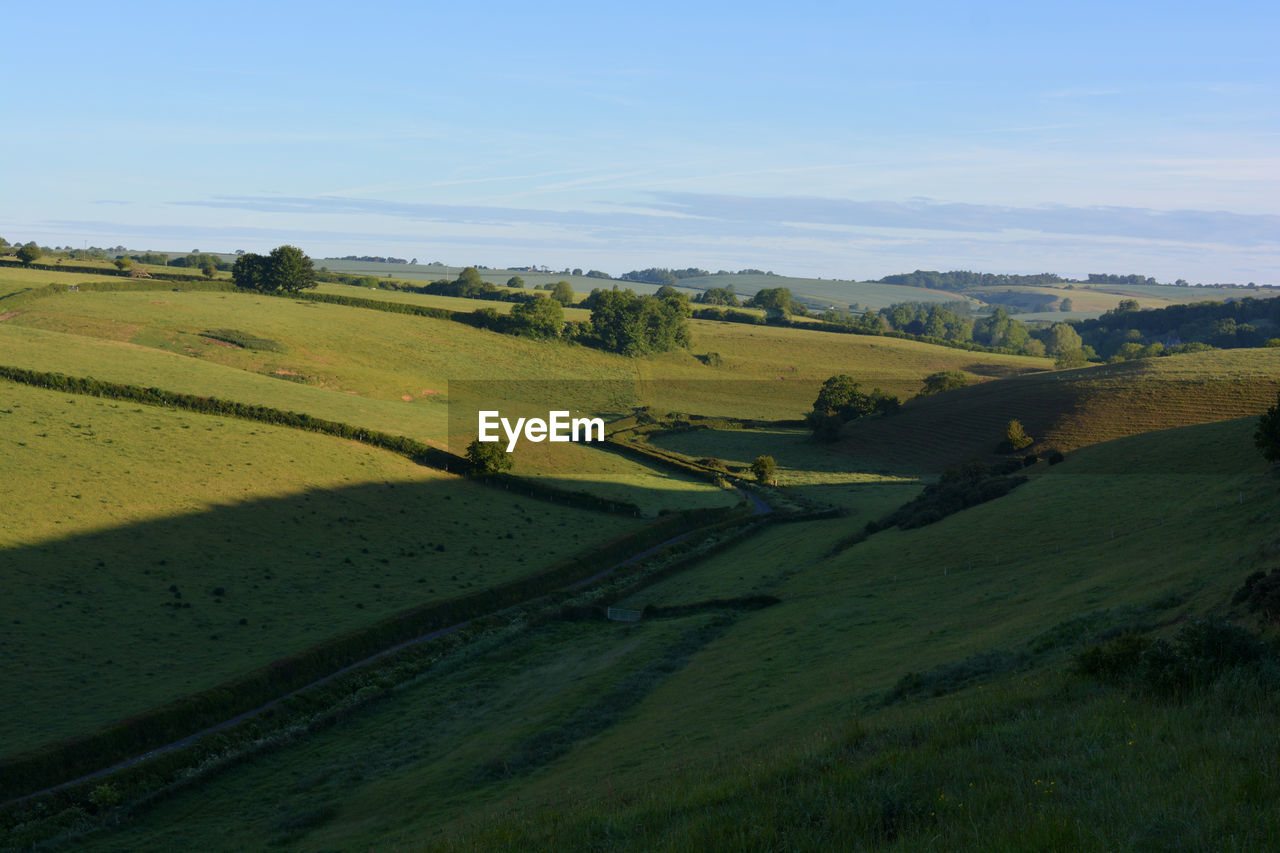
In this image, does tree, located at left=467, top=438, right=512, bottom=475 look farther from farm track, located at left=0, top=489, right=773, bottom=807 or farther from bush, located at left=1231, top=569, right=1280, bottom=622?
bush, located at left=1231, top=569, right=1280, bottom=622

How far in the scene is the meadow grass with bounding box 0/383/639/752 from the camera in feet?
113

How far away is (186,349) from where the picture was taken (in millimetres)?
106500

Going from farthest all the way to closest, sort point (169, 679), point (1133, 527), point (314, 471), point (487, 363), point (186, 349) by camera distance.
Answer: point (487, 363), point (186, 349), point (314, 471), point (1133, 527), point (169, 679)

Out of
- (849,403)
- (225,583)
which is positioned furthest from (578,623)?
(849,403)

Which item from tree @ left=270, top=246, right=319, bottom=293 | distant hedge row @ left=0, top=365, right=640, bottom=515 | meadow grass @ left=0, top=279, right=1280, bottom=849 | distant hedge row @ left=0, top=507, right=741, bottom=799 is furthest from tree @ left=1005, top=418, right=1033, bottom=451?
tree @ left=270, top=246, right=319, bottom=293

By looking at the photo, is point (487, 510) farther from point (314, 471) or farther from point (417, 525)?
point (314, 471)

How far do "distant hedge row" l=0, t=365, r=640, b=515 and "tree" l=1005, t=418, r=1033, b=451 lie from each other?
40894mm

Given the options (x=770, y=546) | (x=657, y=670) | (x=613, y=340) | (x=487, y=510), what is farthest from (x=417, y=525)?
(x=613, y=340)

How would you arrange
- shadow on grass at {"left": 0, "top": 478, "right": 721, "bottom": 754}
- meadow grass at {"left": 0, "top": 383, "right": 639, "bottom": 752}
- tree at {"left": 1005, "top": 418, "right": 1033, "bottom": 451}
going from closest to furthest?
shadow on grass at {"left": 0, "top": 478, "right": 721, "bottom": 754}
meadow grass at {"left": 0, "top": 383, "right": 639, "bottom": 752}
tree at {"left": 1005, "top": 418, "right": 1033, "bottom": 451}

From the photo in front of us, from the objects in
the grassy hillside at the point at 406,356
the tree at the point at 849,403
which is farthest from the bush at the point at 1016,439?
the grassy hillside at the point at 406,356

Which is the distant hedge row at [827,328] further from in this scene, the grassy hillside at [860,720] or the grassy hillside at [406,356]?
the grassy hillside at [860,720]

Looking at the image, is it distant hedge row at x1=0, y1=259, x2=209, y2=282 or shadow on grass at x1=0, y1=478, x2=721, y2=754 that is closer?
shadow on grass at x1=0, y1=478, x2=721, y2=754

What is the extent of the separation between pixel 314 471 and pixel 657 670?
39458 mm

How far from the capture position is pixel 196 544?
1909 inches
